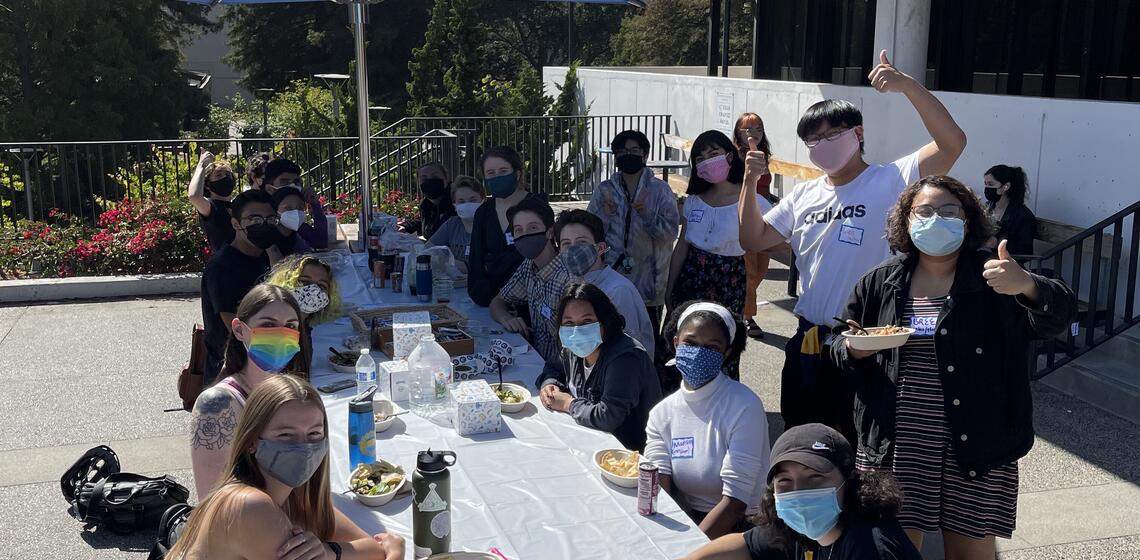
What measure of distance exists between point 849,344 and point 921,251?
1.44 feet

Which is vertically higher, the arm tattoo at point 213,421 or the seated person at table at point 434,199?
the seated person at table at point 434,199

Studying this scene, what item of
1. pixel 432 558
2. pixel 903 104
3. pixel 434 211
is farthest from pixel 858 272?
pixel 903 104

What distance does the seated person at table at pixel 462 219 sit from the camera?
7.70m

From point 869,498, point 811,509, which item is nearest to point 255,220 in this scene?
point 811,509

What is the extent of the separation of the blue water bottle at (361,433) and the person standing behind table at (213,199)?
12.5 ft

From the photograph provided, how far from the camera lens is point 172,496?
502 centimetres

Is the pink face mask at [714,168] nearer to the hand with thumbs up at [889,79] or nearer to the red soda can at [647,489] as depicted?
the hand with thumbs up at [889,79]

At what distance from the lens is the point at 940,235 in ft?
11.8

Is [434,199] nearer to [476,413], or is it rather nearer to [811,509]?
[476,413]

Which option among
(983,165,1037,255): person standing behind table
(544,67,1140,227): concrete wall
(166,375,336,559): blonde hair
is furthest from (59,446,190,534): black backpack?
(544,67,1140,227): concrete wall

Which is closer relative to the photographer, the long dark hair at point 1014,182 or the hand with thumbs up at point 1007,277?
the hand with thumbs up at point 1007,277

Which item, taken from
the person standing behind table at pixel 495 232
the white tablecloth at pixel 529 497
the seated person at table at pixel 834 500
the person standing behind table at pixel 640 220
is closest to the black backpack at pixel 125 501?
the white tablecloth at pixel 529 497

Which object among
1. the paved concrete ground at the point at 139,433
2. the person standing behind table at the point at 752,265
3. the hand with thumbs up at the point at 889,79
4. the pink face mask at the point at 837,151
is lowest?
the paved concrete ground at the point at 139,433

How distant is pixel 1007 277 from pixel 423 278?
4167mm
